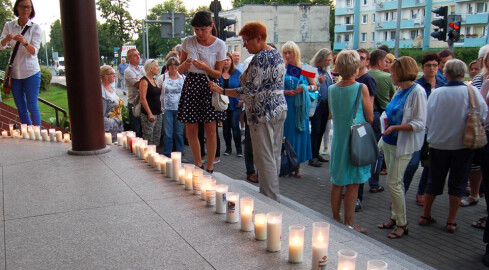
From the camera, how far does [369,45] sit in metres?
63.3

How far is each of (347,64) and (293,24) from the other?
56.9 metres

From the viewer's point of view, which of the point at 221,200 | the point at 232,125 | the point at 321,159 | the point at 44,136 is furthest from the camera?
the point at 232,125

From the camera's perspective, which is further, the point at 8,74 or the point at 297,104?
the point at 8,74

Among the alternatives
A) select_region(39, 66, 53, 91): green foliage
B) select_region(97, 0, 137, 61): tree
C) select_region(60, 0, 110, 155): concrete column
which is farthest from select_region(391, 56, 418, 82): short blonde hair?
select_region(97, 0, 137, 61): tree

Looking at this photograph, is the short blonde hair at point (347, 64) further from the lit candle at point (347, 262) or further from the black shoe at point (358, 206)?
the lit candle at point (347, 262)

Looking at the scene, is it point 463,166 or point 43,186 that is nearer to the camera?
point 43,186

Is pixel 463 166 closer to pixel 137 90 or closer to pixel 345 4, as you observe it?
pixel 137 90

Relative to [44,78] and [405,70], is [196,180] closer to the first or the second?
[405,70]

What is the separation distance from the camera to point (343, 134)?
178 inches

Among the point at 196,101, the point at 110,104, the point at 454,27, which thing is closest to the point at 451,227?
the point at 196,101

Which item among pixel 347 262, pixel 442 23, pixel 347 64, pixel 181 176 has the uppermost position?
pixel 442 23

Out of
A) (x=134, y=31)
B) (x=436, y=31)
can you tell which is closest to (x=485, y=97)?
(x=436, y=31)

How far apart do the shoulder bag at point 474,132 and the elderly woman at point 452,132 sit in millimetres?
79

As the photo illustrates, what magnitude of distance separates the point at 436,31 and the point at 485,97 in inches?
378
